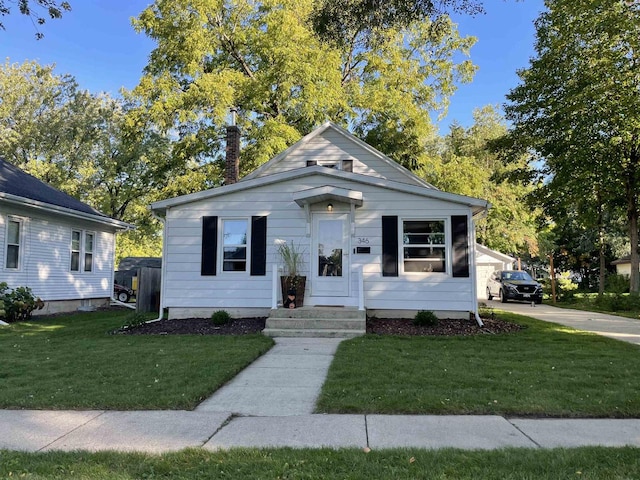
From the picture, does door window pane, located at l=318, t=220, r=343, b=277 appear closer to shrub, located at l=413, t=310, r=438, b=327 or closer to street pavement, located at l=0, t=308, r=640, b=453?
shrub, located at l=413, t=310, r=438, b=327

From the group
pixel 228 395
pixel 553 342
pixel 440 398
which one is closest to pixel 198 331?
pixel 228 395

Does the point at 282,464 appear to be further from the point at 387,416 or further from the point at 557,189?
the point at 557,189

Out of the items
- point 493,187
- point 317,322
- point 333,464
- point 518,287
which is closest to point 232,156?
point 317,322

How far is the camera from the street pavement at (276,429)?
368cm

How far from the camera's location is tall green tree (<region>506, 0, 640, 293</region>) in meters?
15.6

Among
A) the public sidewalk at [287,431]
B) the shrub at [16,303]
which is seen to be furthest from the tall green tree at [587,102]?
the shrub at [16,303]

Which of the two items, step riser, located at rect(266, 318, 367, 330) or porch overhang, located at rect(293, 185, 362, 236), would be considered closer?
step riser, located at rect(266, 318, 367, 330)

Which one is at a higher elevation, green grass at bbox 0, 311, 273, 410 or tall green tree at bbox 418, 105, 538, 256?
tall green tree at bbox 418, 105, 538, 256

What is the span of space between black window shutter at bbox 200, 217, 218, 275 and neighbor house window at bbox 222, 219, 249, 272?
0.22 metres

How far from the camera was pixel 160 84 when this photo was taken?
19938mm

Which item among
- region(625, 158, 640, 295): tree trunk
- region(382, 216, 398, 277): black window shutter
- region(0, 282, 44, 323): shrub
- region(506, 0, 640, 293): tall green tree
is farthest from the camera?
region(625, 158, 640, 295): tree trunk

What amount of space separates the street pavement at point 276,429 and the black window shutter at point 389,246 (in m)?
6.00

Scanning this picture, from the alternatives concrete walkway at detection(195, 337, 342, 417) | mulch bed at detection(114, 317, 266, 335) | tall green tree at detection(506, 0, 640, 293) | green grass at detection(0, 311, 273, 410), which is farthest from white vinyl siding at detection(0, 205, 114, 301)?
tall green tree at detection(506, 0, 640, 293)

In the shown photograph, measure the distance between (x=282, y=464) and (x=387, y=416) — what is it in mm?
1467
